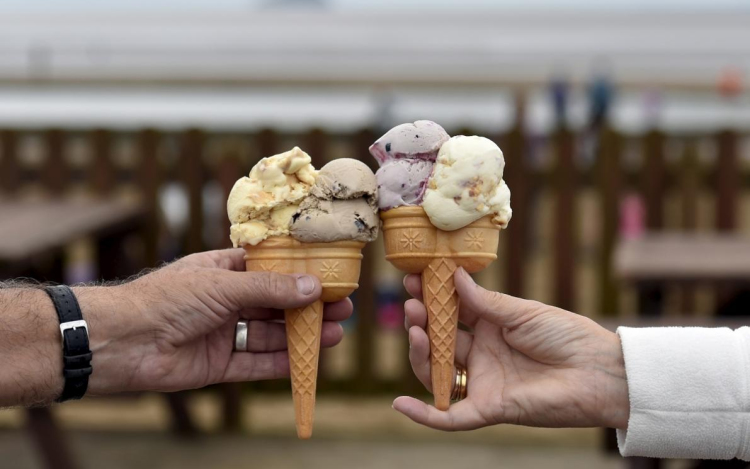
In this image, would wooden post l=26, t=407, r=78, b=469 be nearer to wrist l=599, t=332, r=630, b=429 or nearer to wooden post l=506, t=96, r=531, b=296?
wooden post l=506, t=96, r=531, b=296

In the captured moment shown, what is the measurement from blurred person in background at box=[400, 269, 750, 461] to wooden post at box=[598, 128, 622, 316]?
3.68m

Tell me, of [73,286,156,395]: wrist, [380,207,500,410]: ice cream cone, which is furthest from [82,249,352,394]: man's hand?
[380,207,500,410]: ice cream cone

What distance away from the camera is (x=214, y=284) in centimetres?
213

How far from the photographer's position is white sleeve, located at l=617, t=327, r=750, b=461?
1917 mm

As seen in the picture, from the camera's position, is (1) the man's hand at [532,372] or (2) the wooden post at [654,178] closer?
(1) the man's hand at [532,372]

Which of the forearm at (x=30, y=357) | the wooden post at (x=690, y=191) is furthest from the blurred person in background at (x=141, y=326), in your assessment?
the wooden post at (x=690, y=191)

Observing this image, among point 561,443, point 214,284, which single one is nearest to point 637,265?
point 561,443

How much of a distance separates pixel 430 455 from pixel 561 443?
81 cm

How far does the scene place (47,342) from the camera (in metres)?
2.04

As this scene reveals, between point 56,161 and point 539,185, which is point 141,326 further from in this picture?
point 56,161

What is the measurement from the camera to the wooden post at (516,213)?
223 inches

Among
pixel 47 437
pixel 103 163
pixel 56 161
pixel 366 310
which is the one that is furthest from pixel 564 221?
pixel 56 161

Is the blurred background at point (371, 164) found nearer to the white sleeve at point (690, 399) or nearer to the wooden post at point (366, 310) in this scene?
the wooden post at point (366, 310)

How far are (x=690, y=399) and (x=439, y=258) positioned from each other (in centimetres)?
64
